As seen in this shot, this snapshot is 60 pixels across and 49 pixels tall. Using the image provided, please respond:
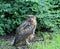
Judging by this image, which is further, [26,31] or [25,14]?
[25,14]

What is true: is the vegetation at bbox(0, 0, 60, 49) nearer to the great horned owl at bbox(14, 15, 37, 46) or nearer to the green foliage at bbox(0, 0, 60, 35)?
the green foliage at bbox(0, 0, 60, 35)

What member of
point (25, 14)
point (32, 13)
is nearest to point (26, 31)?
point (25, 14)

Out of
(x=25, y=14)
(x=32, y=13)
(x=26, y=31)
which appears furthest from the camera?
(x=32, y=13)

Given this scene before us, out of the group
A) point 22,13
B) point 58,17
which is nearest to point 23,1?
point 22,13

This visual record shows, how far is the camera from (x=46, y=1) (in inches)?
355

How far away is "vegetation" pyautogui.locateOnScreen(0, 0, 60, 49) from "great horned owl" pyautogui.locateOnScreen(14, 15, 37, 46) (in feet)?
2.20

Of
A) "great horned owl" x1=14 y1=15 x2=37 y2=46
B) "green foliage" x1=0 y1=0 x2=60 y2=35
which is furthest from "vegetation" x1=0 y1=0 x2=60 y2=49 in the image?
"great horned owl" x1=14 y1=15 x2=37 y2=46

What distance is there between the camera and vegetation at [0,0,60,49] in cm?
850

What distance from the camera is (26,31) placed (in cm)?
761

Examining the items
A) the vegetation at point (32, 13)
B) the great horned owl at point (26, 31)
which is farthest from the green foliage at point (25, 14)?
the great horned owl at point (26, 31)

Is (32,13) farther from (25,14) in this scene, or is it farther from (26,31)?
(26,31)

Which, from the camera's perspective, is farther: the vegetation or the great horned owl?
the vegetation

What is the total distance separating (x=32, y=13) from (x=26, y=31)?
1305 millimetres

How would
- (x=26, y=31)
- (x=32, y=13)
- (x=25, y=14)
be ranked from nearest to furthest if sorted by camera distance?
(x=26, y=31)
(x=25, y=14)
(x=32, y=13)
